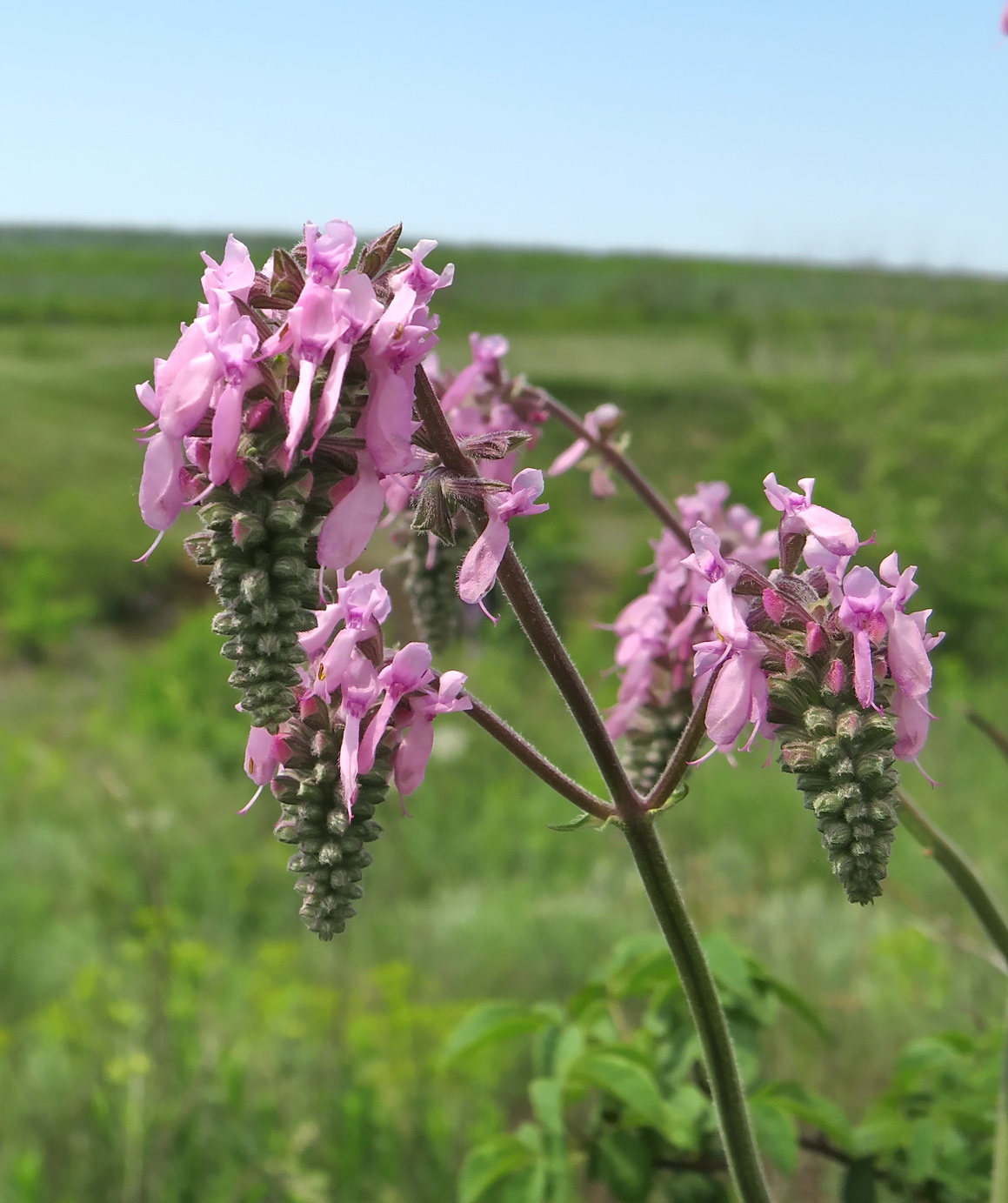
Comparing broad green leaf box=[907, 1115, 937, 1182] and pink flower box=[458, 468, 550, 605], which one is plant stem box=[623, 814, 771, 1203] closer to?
pink flower box=[458, 468, 550, 605]

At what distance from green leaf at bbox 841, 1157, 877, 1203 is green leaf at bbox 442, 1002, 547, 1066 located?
0.64m

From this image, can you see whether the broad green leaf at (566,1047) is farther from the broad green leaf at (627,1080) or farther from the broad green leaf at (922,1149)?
the broad green leaf at (922,1149)

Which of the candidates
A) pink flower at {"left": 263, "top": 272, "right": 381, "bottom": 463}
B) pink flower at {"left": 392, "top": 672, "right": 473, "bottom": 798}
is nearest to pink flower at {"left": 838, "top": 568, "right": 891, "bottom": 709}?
pink flower at {"left": 392, "top": 672, "right": 473, "bottom": 798}

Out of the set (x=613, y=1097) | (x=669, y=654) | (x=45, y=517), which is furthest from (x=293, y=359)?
(x=45, y=517)

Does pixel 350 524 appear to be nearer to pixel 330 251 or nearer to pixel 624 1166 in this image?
pixel 330 251

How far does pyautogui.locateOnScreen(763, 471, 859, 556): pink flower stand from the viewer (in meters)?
1.18

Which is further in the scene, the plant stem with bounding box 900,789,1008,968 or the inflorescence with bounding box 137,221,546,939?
the plant stem with bounding box 900,789,1008,968

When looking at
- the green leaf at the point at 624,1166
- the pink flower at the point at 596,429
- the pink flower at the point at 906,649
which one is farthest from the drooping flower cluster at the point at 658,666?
the green leaf at the point at 624,1166

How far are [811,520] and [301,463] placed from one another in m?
0.55

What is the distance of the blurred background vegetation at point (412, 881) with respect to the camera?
3252mm

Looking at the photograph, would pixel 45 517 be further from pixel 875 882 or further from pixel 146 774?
pixel 875 882

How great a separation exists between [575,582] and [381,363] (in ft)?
53.5

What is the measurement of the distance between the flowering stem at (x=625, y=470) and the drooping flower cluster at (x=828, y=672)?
76 cm

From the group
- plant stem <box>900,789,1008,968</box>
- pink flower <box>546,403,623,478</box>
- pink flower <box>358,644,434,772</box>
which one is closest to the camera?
pink flower <box>358,644,434,772</box>
